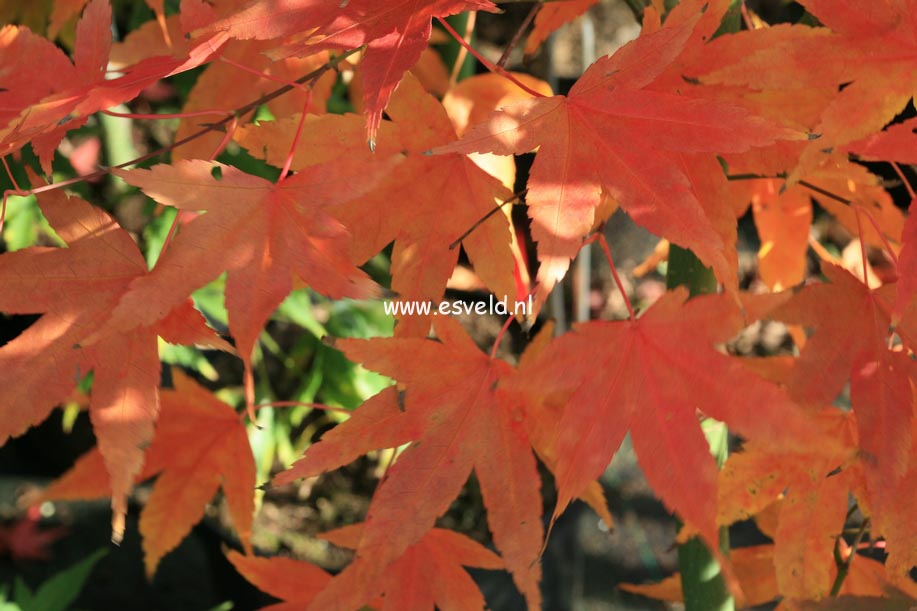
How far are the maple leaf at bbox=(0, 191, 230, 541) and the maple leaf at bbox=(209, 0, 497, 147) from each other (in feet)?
0.43

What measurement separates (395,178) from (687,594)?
35 centimetres

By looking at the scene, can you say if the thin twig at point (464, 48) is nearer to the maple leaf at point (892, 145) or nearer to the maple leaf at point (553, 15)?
the maple leaf at point (553, 15)

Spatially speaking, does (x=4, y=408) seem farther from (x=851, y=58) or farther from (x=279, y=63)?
(x=851, y=58)

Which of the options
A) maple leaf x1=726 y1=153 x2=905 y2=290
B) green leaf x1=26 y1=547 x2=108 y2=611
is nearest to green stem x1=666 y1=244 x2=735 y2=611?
maple leaf x1=726 y1=153 x2=905 y2=290

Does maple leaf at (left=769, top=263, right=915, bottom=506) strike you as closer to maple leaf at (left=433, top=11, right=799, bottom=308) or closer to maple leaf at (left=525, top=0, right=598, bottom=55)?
maple leaf at (left=433, top=11, right=799, bottom=308)

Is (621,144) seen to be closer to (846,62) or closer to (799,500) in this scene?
(846,62)

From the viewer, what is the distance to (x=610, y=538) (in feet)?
4.77

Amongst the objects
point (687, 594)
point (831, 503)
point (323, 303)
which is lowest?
point (323, 303)

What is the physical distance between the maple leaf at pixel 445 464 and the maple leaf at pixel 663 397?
0.06m

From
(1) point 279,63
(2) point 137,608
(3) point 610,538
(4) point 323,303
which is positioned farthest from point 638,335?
(2) point 137,608

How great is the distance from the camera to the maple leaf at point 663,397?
1.26 ft

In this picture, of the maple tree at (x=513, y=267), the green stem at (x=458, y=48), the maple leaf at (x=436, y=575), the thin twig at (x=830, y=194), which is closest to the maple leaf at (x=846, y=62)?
the maple tree at (x=513, y=267)

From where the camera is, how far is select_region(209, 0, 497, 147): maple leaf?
0.38 meters

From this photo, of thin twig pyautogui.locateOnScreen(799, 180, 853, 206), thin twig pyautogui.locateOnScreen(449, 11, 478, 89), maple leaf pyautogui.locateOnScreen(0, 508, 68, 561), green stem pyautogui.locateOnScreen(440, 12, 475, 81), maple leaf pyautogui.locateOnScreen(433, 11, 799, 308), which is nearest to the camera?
maple leaf pyautogui.locateOnScreen(433, 11, 799, 308)
